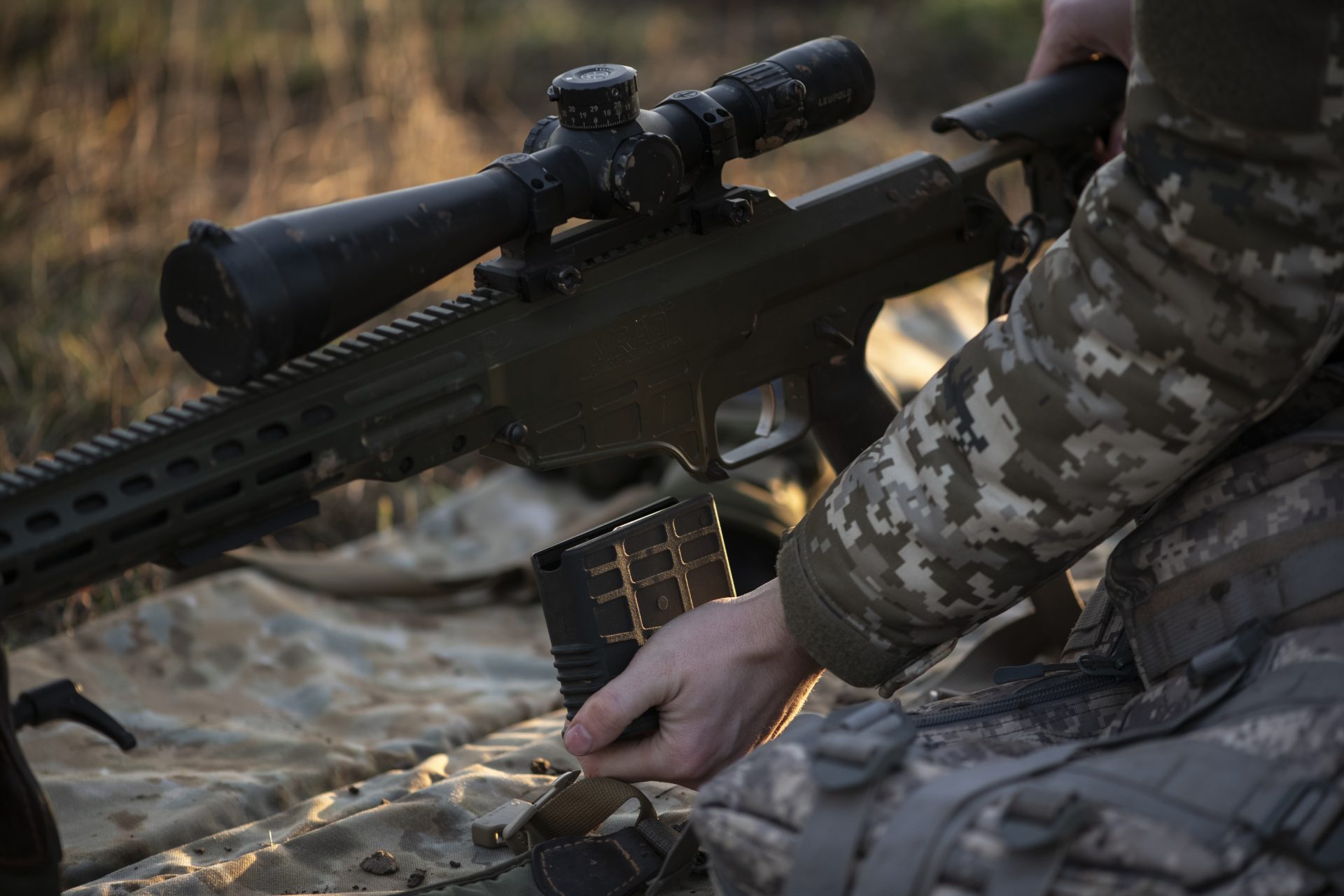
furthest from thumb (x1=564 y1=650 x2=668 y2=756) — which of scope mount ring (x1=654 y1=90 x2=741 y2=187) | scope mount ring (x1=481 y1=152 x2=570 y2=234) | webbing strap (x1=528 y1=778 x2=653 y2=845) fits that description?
scope mount ring (x1=654 y1=90 x2=741 y2=187)

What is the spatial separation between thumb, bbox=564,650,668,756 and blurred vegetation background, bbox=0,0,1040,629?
6.34 ft

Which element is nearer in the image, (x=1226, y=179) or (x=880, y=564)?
(x=1226, y=179)

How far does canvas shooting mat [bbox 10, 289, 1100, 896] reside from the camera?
2.35 metres

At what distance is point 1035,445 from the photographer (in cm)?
176

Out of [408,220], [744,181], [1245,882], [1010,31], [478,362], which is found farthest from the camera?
[1010,31]

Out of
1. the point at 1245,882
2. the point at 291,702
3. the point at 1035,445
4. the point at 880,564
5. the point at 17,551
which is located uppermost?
the point at 17,551

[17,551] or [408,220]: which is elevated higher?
[408,220]

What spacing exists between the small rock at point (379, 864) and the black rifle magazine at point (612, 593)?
0.40 m

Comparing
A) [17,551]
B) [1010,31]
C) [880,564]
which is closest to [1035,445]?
[880,564]

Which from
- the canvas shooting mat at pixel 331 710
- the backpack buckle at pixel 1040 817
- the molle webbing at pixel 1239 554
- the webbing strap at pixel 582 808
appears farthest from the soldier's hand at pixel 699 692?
the backpack buckle at pixel 1040 817

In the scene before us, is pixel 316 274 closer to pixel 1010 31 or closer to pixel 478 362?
pixel 478 362

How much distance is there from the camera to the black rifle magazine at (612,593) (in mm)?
2162

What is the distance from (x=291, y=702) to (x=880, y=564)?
68.8 inches

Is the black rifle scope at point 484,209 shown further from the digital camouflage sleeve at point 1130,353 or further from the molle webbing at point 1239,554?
the molle webbing at point 1239,554
